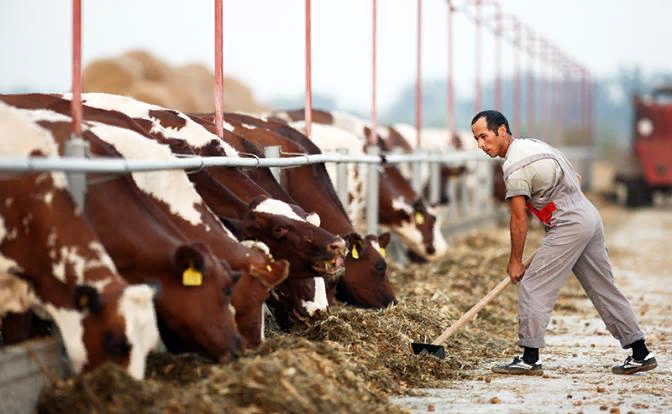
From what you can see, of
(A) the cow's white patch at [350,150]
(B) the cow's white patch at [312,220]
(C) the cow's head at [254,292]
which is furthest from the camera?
(A) the cow's white patch at [350,150]

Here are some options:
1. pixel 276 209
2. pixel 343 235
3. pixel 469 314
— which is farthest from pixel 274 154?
pixel 469 314

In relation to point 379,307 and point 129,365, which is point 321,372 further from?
point 379,307

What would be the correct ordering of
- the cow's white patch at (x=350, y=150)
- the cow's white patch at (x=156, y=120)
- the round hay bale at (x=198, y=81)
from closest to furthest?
the cow's white patch at (x=156, y=120) → the cow's white patch at (x=350, y=150) → the round hay bale at (x=198, y=81)

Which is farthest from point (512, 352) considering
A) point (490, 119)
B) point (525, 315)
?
point (490, 119)

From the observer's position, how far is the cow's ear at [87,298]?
749 cm

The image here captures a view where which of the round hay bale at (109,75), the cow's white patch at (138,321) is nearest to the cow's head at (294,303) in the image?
the cow's white patch at (138,321)

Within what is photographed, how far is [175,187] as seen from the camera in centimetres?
918

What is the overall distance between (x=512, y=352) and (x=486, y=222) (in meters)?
14.6

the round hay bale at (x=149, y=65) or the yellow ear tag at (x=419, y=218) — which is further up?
the round hay bale at (x=149, y=65)

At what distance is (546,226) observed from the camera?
34.4 ft

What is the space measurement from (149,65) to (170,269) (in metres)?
26.4

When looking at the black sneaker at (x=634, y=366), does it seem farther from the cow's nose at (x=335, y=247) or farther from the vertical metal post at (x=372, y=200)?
the vertical metal post at (x=372, y=200)

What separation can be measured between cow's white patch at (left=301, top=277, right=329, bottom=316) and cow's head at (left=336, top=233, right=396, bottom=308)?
1293 millimetres

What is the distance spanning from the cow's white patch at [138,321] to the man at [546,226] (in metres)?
3.21
